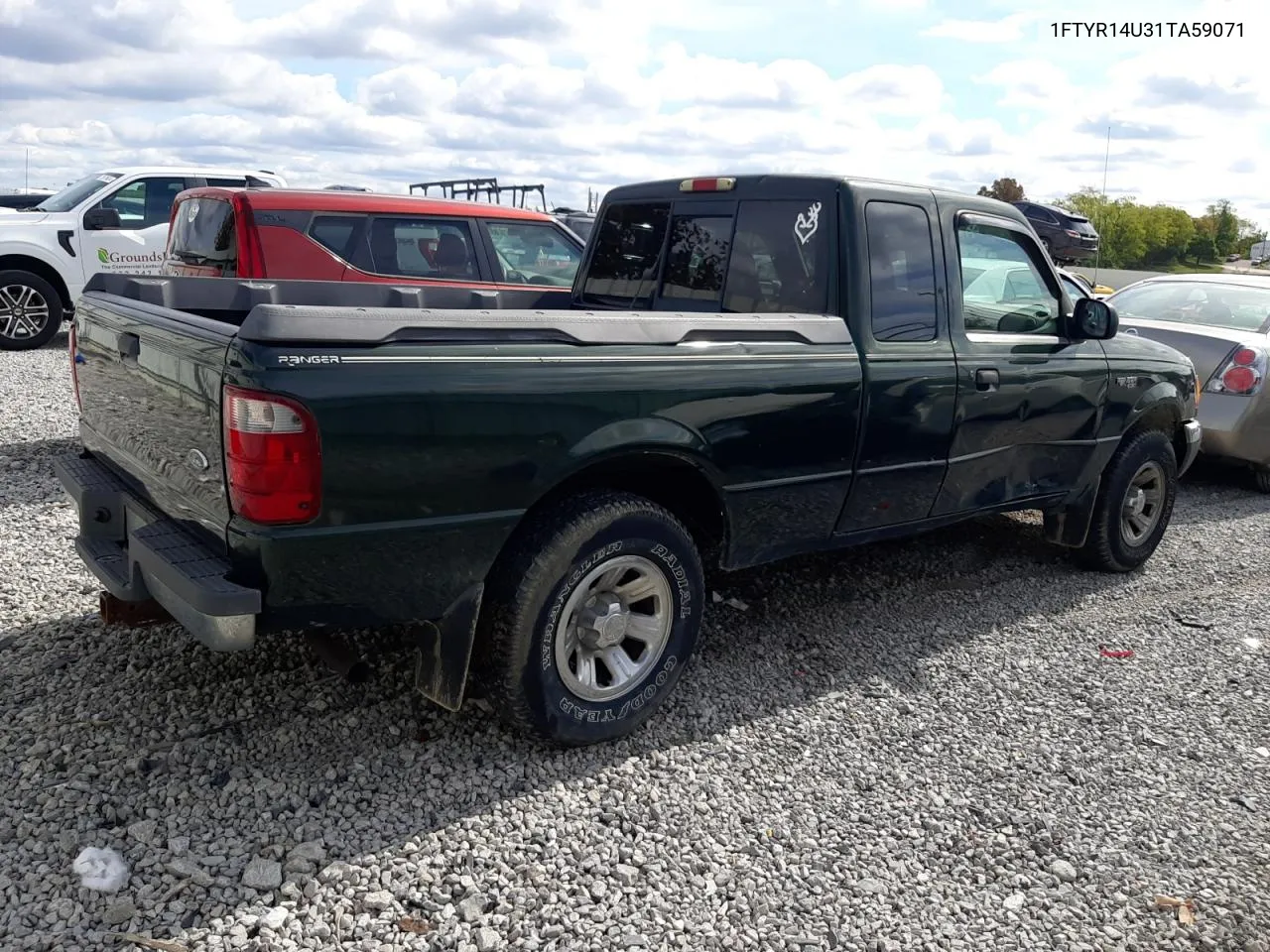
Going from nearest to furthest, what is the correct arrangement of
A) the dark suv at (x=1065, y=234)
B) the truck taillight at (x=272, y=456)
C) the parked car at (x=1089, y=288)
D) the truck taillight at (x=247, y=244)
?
the truck taillight at (x=272, y=456) < the truck taillight at (x=247, y=244) < the parked car at (x=1089, y=288) < the dark suv at (x=1065, y=234)

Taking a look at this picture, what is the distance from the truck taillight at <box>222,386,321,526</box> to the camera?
2959 mm

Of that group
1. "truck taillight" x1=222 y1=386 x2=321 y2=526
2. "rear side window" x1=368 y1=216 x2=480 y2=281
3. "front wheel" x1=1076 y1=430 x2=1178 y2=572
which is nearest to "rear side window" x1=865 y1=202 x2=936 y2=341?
"front wheel" x1=1076 y1=430 x2=1178 y2=572

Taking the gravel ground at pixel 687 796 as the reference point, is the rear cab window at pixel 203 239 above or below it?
above

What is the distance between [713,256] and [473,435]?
6.20 ft

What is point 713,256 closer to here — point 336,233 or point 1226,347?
point 336,233

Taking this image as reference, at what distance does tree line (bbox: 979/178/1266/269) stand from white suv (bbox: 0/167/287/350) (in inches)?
1270

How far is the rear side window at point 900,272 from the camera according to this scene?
4484 mm

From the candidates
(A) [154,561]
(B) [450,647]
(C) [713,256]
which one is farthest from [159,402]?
(C) [713,256]

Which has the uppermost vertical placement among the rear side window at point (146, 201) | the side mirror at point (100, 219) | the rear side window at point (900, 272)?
the rear side window at point (146, 201)

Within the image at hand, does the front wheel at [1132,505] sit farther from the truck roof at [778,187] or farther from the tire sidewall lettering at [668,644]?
the tire sidewall lettering at [668,644]

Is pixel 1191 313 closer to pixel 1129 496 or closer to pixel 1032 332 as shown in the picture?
pixel 1129 496

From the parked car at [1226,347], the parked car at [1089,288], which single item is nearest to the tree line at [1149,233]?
the parked car at [1089,288]

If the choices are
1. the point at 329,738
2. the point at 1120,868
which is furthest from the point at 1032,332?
the point at 329,738

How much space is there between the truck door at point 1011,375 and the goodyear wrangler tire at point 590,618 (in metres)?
1.58
